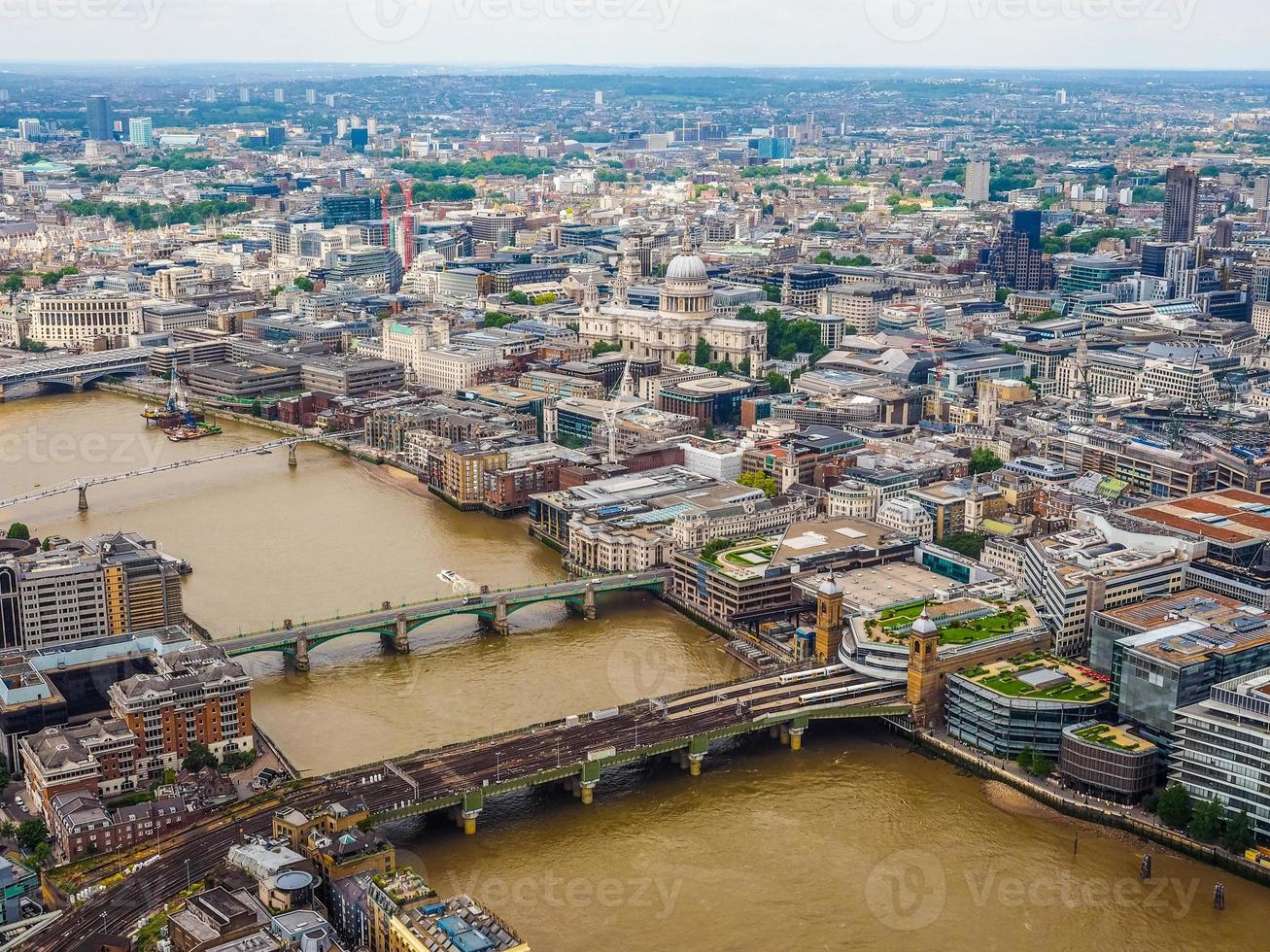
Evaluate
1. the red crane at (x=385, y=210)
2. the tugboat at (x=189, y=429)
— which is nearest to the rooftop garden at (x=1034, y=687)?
the tugboat at (x=189, y=429)

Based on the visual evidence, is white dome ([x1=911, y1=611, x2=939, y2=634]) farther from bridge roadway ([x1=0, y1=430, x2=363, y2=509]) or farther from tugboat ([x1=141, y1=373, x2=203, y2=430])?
tugboat ([x1=141, y1=373, x2=203, y2=430])

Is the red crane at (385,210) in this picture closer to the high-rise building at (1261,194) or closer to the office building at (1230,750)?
the high-rise building at (1261,194)

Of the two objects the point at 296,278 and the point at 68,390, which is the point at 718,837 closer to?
the point at 68,390

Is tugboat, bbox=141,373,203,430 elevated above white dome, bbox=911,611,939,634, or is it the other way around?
white dome, bbox=911,611,939,634

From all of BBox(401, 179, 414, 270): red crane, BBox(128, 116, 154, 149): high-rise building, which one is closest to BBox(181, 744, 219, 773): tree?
BBox(401, 179, 414, 270): red crane

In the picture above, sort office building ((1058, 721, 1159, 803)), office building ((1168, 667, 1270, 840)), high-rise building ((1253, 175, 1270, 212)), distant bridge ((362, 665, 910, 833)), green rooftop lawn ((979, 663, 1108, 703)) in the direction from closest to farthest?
1. office building ((1168, 667, 1270, 840))
2. distant bridge ((362, 665, 910, 833))
3. office building ((1058, 721, 1159, 803))
4. green rooftop lawn ((979, 663, 1108, 703))
5. high-rise building ((1253, 175, 1270, 212))

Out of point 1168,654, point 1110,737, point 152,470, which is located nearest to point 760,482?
point 152,470

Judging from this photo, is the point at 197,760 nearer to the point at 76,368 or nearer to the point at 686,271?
the point at 76,368
